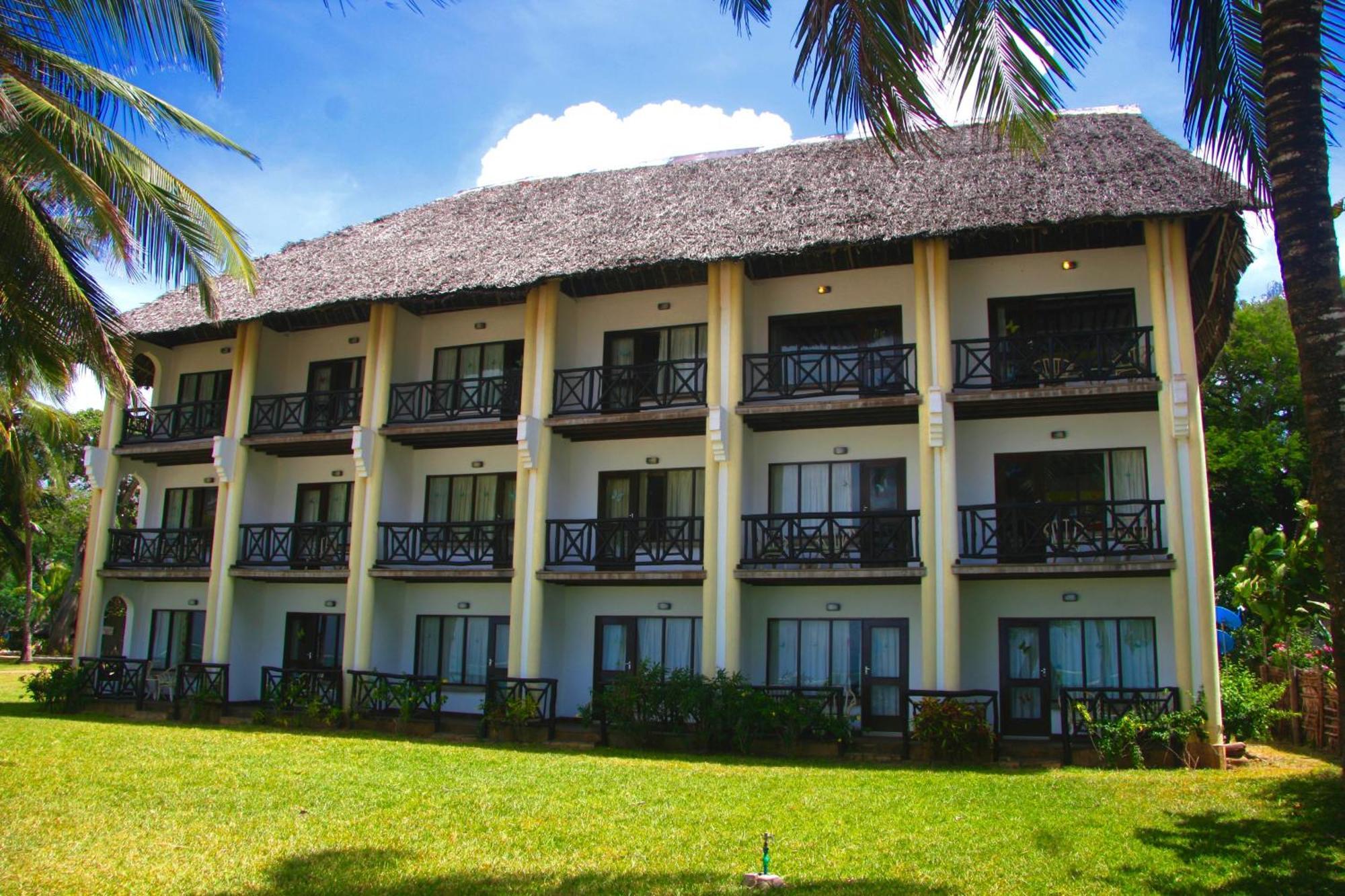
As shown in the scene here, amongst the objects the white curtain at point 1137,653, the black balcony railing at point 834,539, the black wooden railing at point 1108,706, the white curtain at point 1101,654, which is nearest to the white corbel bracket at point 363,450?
the black balcony railing at point 834,539

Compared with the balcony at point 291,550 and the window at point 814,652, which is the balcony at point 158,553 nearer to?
the balcony at point 291,550

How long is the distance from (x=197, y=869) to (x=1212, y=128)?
10.4 m

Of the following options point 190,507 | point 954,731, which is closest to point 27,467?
point 190,507

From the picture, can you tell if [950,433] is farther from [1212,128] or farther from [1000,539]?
[1212,128]

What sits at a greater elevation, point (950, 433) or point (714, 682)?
point (950, 433)

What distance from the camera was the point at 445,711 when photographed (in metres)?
21.3

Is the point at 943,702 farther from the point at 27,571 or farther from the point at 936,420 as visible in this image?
the point at 27,571

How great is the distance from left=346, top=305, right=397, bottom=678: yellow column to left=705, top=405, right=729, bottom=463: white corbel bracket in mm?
6808

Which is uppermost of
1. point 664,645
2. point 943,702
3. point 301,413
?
point 301,413

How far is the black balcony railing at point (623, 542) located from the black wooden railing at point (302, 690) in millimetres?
4677

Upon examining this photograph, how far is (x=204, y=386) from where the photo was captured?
981 inches

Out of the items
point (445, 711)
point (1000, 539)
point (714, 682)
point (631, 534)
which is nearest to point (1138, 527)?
point (1000, 539)

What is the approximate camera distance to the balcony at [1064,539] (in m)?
16.6

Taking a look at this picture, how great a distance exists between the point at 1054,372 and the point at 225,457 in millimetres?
15820
